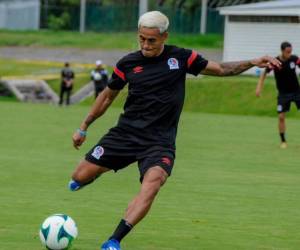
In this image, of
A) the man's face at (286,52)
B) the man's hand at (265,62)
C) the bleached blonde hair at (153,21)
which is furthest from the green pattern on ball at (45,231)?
the man's face at (286,52)

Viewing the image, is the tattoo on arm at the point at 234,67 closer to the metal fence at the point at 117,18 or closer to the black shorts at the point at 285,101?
the black shorts at the point at 285,101

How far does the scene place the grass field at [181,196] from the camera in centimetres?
1023

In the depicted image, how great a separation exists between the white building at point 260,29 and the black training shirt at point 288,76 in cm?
2896

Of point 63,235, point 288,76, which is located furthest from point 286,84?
point 63,235

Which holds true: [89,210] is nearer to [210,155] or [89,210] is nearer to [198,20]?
[210,155]

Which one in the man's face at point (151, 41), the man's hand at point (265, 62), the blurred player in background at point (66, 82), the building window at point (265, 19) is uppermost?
the man's face at point (151, 41)

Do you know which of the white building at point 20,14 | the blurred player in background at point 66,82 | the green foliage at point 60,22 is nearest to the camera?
the blurred player in background at point 66,82

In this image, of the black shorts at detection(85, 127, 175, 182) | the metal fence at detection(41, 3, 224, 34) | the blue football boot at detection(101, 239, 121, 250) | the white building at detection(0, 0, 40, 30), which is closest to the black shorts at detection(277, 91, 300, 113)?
the black shorts at detection(85, 127, 175, 182)

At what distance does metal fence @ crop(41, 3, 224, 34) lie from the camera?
251 feet

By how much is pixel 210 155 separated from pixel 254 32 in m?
32.7

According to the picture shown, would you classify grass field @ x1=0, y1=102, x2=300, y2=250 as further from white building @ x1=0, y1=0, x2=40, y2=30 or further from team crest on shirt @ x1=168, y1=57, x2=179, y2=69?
white building @ x1=0, y1=0, x2=40, y2=30

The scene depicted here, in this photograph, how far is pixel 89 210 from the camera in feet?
39.6

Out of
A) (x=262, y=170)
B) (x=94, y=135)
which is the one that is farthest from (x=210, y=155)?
(x=94, y=135)

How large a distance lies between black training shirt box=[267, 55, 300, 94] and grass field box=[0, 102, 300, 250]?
4.36ft
